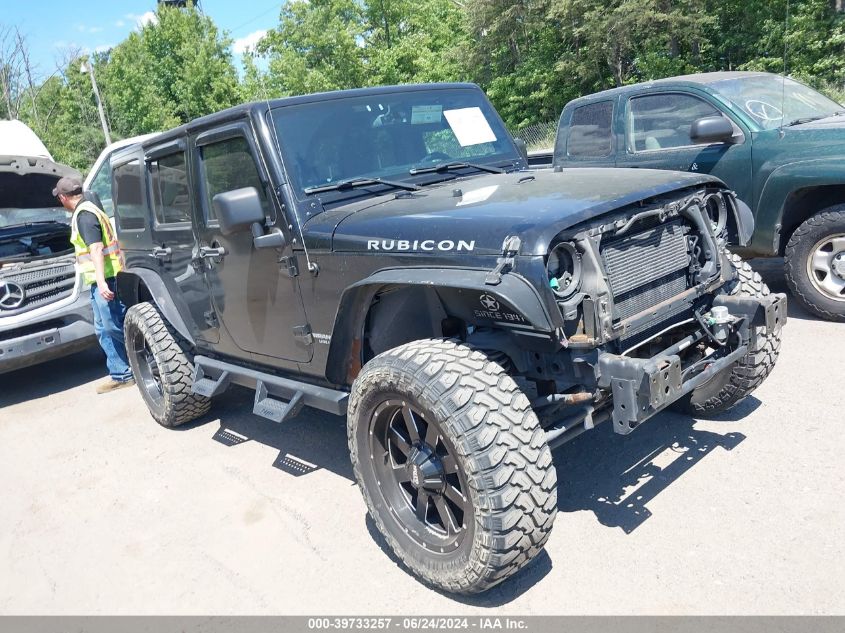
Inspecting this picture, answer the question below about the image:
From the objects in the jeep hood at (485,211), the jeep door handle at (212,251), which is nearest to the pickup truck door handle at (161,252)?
the jeep door handle at (212,251)

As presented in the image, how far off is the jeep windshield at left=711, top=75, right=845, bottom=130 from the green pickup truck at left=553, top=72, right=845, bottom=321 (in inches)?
0.4

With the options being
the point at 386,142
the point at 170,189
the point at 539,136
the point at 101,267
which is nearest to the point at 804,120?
the point at 386,142

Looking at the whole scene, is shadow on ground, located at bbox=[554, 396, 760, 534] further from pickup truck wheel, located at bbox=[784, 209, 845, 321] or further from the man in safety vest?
the man in safety vest

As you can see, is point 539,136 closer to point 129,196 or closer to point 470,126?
point 129,196

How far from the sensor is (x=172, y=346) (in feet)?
17.0

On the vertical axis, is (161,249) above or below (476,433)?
above

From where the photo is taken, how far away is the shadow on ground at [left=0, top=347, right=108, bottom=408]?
718 centimetres

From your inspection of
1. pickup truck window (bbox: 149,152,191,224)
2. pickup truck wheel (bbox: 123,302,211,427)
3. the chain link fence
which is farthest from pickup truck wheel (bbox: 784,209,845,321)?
the chain link fence

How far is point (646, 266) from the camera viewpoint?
3.02 m

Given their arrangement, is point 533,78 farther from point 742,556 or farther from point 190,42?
point 742,556

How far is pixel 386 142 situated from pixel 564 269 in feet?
5.40
